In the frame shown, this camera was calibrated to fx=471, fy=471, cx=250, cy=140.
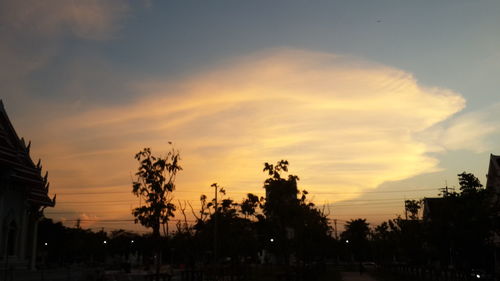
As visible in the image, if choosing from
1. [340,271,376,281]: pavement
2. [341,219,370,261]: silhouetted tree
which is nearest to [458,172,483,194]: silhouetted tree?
[340,271,376,281]: pavement

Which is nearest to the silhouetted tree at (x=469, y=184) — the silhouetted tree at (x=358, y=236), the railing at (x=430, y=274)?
the railing at (x=430, y=274)

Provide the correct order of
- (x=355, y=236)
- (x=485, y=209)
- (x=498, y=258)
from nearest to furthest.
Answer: (x=485, y=209), (x=498, y=258), (x=355, y=236)

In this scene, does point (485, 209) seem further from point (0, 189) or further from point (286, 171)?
point (0, 189)

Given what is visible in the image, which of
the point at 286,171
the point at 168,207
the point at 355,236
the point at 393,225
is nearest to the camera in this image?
the point at 168,207

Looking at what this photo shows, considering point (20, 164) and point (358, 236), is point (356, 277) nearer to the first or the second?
point (20, 164)

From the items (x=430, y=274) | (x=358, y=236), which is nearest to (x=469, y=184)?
(x=430, y=274)

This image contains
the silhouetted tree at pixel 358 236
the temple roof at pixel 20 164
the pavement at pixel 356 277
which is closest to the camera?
the temple roof at pixel 20 164

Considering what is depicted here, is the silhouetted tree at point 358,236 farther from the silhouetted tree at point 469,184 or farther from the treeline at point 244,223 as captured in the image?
the silhouetted tree at point 469,184

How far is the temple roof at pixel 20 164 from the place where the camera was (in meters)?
28.5

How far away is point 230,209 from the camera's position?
44781 millimetres

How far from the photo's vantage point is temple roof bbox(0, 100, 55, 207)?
28.5 meters

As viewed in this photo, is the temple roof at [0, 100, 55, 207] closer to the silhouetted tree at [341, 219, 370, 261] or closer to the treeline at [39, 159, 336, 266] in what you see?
the treeline at [39, 159, 336, 266]

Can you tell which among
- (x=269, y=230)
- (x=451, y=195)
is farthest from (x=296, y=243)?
(x=451, y=195)

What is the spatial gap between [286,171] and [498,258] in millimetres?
35696
